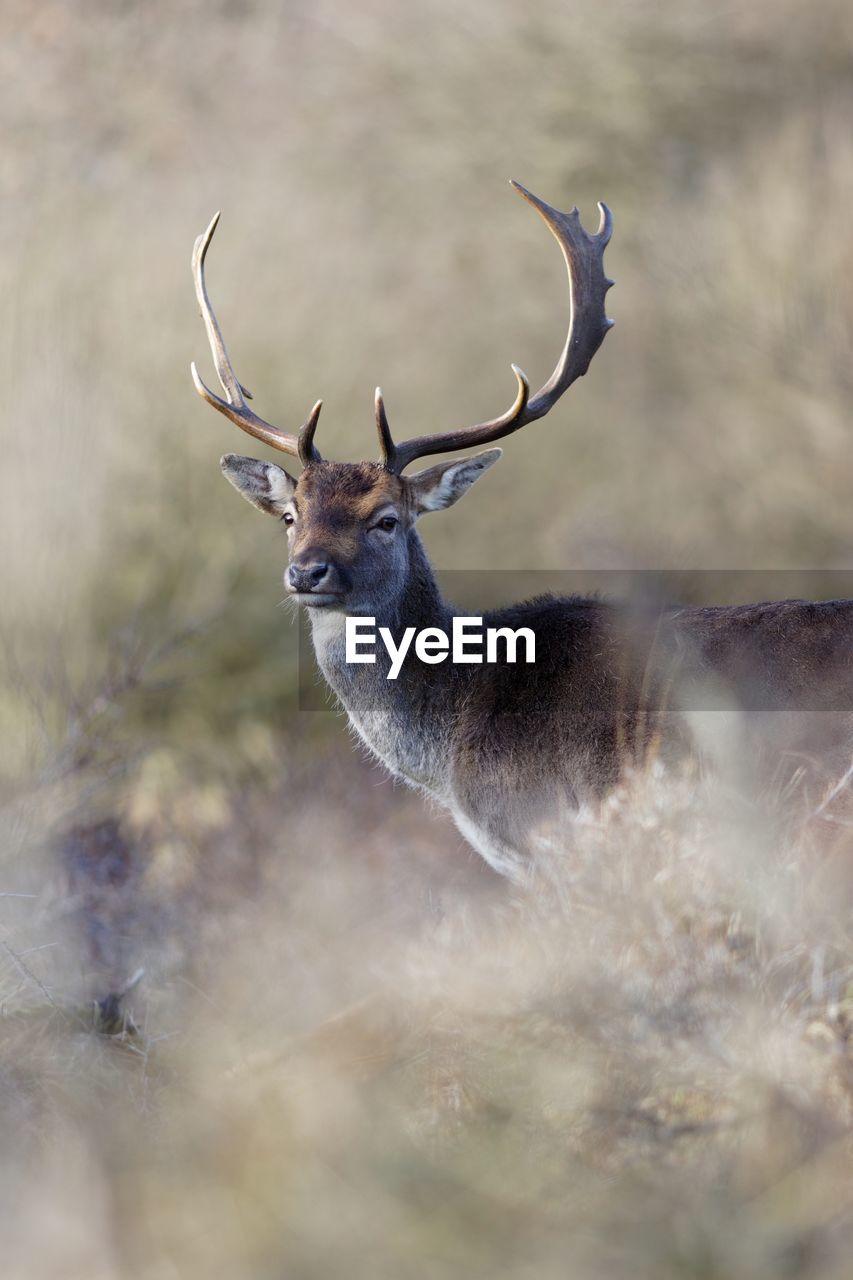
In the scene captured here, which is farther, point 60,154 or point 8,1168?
point 60,154

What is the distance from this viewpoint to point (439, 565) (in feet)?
26.2

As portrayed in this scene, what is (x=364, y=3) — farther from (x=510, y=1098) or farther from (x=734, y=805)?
(x=510, y=1098)

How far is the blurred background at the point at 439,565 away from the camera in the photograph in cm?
329

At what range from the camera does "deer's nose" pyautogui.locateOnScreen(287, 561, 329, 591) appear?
200 inches

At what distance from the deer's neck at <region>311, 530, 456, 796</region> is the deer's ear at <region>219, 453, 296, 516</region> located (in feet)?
1.48

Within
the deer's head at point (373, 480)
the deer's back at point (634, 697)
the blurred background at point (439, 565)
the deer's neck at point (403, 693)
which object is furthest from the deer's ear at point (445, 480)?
the blurred background at point (439, 565)

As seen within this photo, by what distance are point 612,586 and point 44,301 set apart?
3096mm

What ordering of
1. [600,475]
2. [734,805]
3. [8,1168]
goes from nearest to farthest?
[8,1168], [734,805], [600,475]

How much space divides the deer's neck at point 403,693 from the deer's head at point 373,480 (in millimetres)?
108

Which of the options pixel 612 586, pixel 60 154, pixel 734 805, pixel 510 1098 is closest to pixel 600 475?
pixel 612 586

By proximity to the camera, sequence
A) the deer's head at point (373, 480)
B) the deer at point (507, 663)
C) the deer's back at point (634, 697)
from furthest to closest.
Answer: the deer's head at point (373, 480) < the deer at point (507, 663) < the deer's back at point (634, 697)

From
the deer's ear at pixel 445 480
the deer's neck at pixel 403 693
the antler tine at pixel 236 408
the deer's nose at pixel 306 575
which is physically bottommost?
the deer's neck at pixel 403 693

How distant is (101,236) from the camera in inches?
314

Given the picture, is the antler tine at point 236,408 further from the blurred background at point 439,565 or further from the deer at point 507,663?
the blurred background at point 439,565
